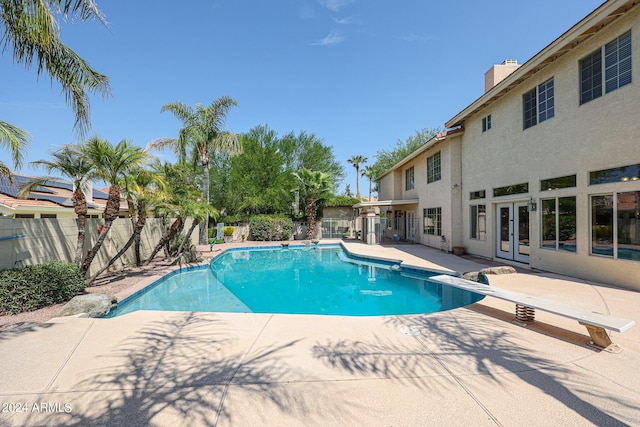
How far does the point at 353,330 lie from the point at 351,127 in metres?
26.4

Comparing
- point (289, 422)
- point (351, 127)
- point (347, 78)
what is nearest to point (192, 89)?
point (347, 78)

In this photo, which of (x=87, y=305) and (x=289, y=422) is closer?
(x=289, y=422)

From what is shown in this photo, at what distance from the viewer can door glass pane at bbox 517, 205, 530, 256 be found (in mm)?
10061

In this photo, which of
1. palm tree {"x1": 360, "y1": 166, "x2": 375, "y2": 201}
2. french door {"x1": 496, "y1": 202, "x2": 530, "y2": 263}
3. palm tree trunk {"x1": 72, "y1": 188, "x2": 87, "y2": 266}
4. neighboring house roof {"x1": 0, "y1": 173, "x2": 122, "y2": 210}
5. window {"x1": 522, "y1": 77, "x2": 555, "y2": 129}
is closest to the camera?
palm tree trunk {"x1": 72, "y1": 188, "x2": 87, "y2": 266}

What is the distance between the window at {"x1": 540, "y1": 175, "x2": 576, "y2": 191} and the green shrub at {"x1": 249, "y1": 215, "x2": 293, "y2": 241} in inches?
715

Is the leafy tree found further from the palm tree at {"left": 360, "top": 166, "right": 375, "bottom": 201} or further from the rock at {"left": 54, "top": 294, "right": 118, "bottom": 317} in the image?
the rock at {"left": 54, "top": 294, "right": 118, "bottom": 317}

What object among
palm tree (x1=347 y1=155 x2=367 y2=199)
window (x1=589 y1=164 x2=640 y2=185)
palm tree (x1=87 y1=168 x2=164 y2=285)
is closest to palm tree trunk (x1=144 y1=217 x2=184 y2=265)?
palm tree (x1=87 y1=168 x2=164 y2=285)

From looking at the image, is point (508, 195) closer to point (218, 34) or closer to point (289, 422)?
point (289, 422)

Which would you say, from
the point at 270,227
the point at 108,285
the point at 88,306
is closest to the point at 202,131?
the point at 270,227

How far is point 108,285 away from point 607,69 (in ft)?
50.7

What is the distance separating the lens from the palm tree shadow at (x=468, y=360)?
283 centimetres

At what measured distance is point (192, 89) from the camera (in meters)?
18.3

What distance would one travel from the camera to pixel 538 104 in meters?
9.49

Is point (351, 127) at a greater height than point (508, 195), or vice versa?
point (351, 127)
